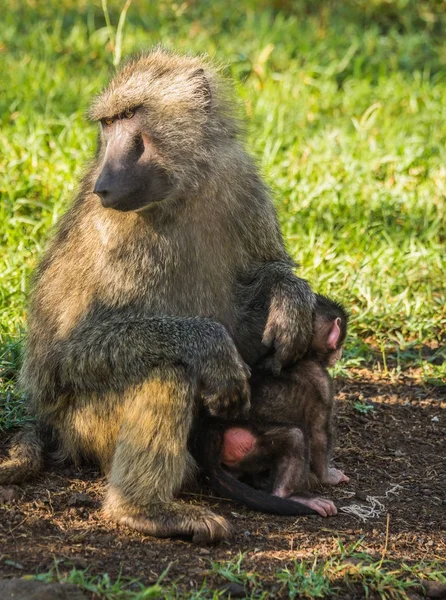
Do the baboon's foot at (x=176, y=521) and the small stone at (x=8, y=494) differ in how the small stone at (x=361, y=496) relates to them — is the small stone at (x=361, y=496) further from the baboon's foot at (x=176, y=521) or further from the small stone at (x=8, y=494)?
the small stone at (x=8, y=494)

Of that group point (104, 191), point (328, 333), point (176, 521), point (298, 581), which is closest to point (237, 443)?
point (176, 521)

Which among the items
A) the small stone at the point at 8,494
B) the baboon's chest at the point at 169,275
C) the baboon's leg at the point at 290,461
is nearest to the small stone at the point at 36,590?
the small stone at the point at 8,494

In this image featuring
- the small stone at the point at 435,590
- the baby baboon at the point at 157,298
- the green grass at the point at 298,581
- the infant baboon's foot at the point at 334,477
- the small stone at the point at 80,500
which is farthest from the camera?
the infant baboon's foot at the point at 334,477

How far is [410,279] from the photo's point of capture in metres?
5.76

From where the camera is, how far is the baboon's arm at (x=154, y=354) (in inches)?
142

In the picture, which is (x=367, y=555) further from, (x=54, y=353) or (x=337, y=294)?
(x=337, y=294)

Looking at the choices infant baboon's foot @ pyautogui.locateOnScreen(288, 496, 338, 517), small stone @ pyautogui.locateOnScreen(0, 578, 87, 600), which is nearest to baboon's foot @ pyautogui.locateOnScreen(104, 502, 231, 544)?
infant baboon's foot @ pyautogui.locateOnScreen(288, 496, 338, 517)

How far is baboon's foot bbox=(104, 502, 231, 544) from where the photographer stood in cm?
341

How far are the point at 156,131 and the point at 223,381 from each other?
0.96 meters

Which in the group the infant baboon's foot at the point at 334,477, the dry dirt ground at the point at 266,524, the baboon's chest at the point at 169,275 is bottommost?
the dry dirt ground at the point at 266,524

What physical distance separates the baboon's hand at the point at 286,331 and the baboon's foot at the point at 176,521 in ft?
2.19

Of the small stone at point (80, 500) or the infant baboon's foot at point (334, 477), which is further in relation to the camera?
the infant baboon's foot at point (334, 477)

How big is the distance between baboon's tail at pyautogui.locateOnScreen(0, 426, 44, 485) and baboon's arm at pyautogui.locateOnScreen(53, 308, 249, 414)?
1.12 feet

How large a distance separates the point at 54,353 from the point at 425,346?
2.31 meters
